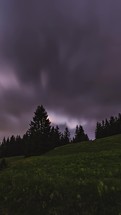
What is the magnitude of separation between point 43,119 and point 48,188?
8311 centimetres

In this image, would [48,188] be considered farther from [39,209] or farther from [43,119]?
[43,119]

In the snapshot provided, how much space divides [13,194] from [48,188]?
227 cm

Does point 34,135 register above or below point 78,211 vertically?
above

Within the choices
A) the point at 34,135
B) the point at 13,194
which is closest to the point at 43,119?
the point at 34,135

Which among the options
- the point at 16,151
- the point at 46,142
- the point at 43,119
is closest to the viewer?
the point at 46,142

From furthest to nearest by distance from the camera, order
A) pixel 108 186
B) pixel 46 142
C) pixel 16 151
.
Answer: pixel 16 151 < pixel 46 142 < pixel 108 186

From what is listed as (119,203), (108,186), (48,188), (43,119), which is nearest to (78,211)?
(119,203)

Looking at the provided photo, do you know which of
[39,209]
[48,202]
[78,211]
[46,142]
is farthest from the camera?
[46,142]

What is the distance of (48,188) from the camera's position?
57.2 feet

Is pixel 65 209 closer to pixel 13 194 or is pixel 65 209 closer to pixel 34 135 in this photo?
pixel 13 194

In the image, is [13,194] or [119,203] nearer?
[119,203]

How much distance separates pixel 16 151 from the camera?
158 meters

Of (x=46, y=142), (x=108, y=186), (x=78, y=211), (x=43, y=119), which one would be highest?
(x=43, y=119)

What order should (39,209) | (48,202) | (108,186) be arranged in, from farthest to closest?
(108,186) → (48,202) → (39,209)
